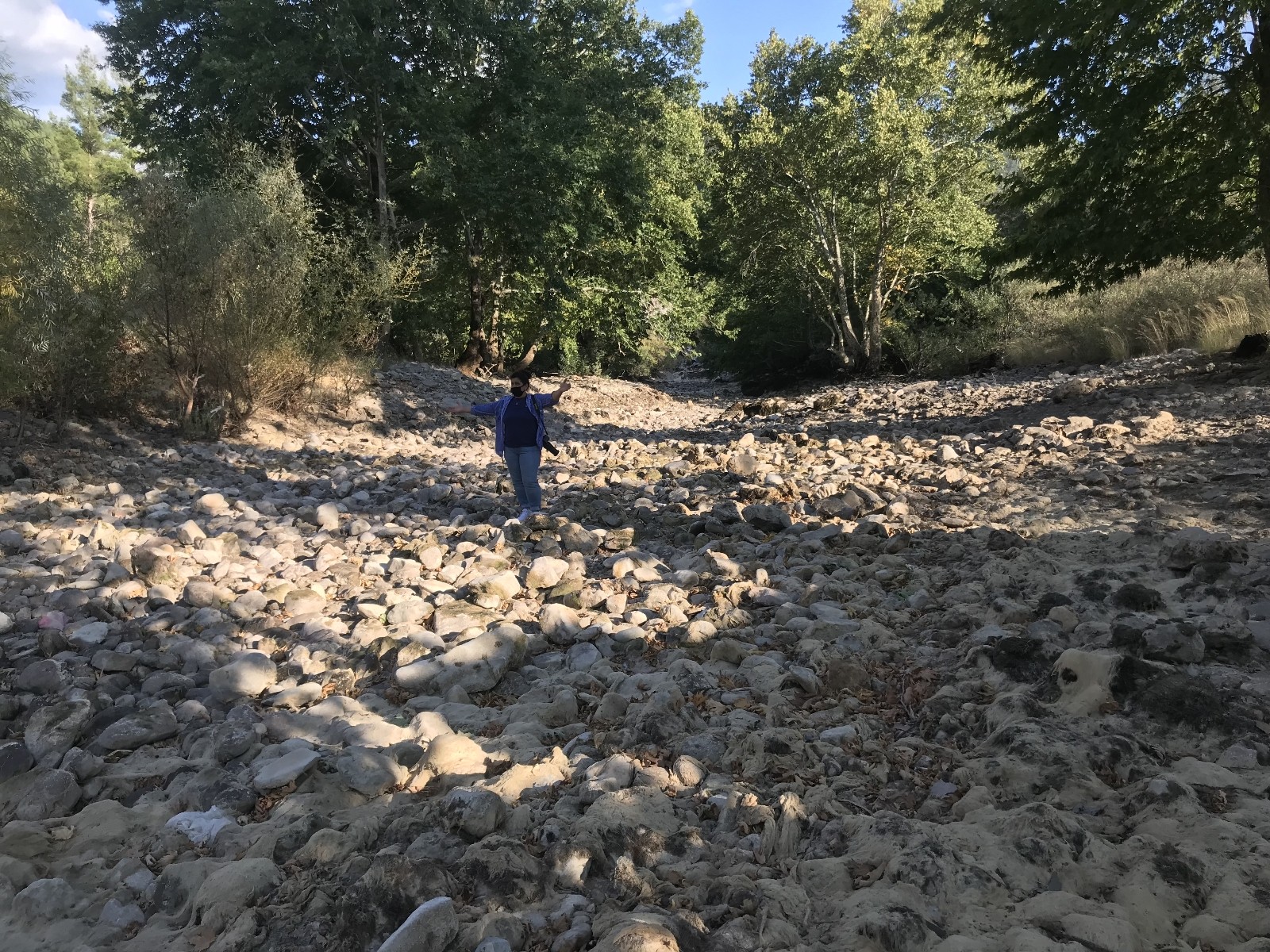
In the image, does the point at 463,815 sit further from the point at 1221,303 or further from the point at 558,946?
the point at 1221,303

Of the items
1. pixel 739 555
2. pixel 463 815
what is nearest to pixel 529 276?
pixel 739 555

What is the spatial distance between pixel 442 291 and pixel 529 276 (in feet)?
7.97

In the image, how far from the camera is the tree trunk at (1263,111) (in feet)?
26.2

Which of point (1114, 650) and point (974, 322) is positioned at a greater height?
point (974, 322)

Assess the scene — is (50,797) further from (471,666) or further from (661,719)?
(661,719)

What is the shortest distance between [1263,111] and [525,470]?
879cm

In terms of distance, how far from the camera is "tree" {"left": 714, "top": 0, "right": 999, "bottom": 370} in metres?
17.3

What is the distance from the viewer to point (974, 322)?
70.6ft

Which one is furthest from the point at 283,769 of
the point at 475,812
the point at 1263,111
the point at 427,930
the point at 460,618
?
the point at 1263,111

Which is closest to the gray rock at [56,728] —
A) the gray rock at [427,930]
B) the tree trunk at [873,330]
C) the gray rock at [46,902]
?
the gray rock at [46,902]

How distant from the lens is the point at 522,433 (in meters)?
6.48

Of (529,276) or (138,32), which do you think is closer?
(138,32)

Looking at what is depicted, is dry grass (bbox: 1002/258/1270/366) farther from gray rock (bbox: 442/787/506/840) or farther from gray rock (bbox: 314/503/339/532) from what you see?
gray rock (bbox: 442/787/506/840)

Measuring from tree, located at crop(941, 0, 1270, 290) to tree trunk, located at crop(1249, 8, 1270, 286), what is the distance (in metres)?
0.02
